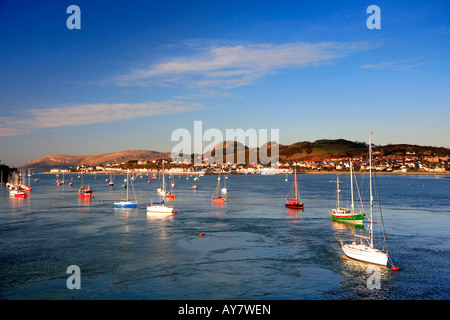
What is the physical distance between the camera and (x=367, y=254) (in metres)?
32.2

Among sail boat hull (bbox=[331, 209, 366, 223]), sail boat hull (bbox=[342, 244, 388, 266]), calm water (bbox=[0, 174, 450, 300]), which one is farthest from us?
sail boat hull (bbox=[331, 209, 366, 223])

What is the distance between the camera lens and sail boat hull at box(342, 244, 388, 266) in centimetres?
3150

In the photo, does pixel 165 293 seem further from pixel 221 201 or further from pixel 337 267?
pixel 221 201

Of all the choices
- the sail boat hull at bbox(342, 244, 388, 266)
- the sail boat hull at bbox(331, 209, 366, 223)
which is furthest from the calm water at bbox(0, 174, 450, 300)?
the sail boat hull at bbox(331, 209, 366, 223)

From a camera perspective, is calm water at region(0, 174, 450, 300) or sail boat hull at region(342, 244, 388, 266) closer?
calm water at region(0, 174, 450, 300)

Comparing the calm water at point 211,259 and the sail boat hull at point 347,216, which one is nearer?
the calm water at point 211,259

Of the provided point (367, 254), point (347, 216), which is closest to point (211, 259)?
point (367, 254)

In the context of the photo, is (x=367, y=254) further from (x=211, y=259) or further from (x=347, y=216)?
(x=347, y=216)

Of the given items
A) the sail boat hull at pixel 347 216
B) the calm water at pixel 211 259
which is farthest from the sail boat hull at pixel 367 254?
the sail boat hull at pixel 347 216

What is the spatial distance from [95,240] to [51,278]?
14532 mm

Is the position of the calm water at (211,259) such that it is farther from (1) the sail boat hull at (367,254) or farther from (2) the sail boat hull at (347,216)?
(2) the sail boat hull at (347,216)

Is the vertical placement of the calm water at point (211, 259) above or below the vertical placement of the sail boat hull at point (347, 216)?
below

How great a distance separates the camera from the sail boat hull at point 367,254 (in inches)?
1240

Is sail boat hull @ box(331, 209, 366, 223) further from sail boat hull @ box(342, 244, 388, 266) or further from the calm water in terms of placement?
sail boat hull @ box(342, 244, 388, 266)
